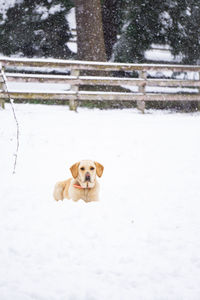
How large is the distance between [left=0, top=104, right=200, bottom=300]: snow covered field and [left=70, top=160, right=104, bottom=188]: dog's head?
0.30 meters

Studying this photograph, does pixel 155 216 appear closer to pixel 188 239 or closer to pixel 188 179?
pixel 188 239

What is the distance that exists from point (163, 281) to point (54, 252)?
1001mm

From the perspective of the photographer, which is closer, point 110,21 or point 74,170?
point 74,170

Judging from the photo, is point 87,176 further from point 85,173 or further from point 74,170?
point 74,170

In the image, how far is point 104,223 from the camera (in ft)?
12.5

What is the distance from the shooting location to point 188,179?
5.65 m

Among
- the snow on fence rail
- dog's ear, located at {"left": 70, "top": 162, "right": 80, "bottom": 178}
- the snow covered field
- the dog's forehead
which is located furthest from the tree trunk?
dog's ear, located at {"left": 70, "top": 162, "right": 80, "bottom": 178}

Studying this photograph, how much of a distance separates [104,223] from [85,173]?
85cm

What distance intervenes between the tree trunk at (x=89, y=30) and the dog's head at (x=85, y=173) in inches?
364

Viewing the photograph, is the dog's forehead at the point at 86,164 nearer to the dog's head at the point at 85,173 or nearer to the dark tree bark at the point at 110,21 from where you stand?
the dog's head at the point at 85,173

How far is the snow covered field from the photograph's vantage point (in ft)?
8.54

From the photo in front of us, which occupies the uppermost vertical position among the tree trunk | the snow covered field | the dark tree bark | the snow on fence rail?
the dark tree bark

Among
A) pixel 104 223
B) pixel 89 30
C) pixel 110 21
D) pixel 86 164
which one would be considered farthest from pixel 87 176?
pixel 110 21

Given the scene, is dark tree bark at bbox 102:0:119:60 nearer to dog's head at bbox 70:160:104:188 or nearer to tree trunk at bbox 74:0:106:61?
tree trunk at bbox 74:0:106:61
